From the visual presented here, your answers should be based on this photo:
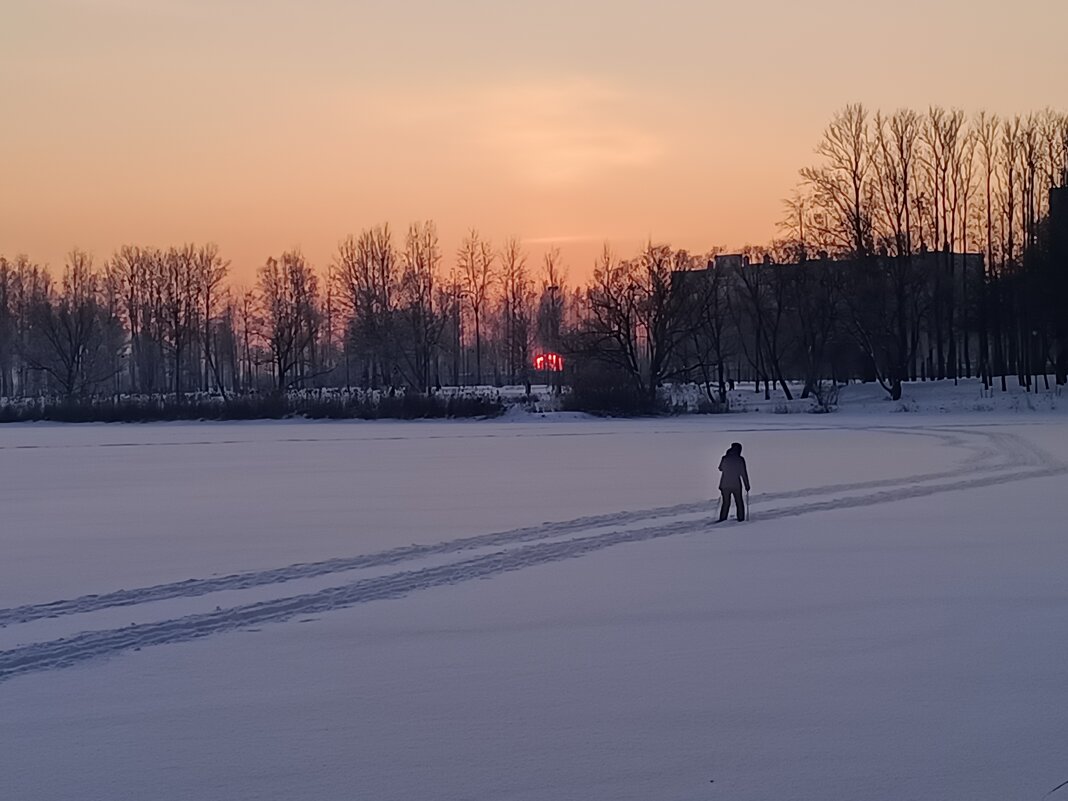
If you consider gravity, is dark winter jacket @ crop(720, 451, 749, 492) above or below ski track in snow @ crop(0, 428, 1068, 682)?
above

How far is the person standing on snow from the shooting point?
14.8 meters

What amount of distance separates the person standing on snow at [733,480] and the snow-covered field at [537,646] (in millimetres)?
611

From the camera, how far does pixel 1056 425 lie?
37156 mm

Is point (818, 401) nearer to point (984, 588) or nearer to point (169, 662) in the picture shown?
point (984, 588)

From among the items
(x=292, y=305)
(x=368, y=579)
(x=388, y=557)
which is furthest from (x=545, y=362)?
(x=368, y=579)

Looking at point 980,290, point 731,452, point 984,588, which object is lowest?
point 984,588

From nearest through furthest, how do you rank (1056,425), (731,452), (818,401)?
(731,452), (1056,425), (818,401)

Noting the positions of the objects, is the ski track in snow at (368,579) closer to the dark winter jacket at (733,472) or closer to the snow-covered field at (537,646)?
the snow-covered field at (537,646)

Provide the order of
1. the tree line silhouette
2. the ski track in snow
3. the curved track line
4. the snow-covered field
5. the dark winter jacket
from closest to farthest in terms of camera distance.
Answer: the snow-covered field
the ski track in snow
the curved track line
the dark winter jacket
the tree line silhouette

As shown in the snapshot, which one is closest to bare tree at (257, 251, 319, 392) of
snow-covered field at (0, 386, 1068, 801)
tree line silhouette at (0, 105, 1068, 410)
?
tree line silhouette at (0, 105, 1068, 410)

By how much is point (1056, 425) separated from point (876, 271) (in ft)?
65.7

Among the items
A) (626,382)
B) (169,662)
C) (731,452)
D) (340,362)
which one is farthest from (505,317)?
(169,662)

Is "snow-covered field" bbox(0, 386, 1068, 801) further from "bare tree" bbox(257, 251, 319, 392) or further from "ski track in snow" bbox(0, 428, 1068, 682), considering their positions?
"bare tree" bbox(257, 251, 319, 392)

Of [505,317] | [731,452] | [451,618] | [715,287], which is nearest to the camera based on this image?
[451,618]
